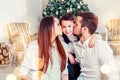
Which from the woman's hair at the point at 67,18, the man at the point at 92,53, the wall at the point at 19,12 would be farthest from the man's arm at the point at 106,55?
the wall at the point at 19,12

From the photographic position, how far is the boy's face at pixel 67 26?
77 cm

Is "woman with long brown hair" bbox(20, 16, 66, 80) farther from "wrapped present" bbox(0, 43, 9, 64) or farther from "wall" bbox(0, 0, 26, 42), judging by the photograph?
"wall" bbox(0, 0, 26, 42)

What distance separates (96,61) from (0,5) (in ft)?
2.47

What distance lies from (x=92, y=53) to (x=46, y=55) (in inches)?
6.2

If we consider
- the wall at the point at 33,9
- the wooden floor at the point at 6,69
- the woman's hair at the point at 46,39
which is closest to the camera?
the woman's hair at the point at 46,39

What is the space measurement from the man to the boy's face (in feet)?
0.06

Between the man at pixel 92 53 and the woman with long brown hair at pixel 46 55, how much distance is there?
0.23ft

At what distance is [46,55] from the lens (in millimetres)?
778

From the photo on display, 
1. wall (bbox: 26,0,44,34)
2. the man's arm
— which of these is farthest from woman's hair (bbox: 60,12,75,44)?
wall (bbox: 26,0,44,34)

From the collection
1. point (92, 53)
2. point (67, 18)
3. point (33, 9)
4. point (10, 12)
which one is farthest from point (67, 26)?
point (10, 12)

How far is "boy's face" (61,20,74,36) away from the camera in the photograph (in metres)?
0.77

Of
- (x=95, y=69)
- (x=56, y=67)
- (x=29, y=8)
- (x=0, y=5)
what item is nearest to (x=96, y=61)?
(x=95, y=69)

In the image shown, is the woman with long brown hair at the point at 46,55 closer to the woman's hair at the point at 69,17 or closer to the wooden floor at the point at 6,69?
the woman's hair at the point at 69,17

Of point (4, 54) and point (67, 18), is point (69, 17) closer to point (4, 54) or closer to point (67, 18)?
point (67, 18)
